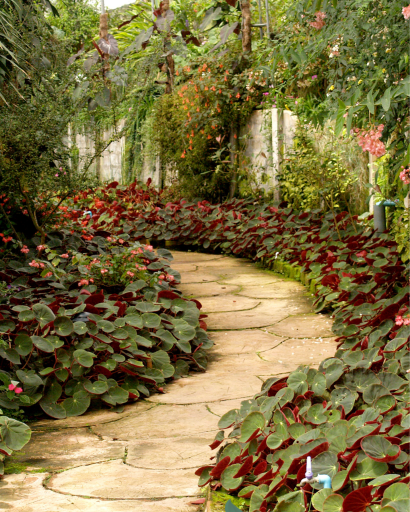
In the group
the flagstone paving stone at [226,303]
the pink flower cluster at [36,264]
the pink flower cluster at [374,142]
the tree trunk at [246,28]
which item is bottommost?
the flagstone paving stone at [226,303]

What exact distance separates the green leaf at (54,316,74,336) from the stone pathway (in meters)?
0.45

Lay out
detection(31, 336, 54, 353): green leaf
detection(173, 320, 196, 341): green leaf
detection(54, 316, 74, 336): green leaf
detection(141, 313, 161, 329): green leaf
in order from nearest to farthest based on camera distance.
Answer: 1. detection(31, 336, 54, 353): green leaf
2. detection(54, 316, 74, 336): green leaf
3. detection(141, 313, 161, 329): green leaf
4. detection(173, 320, 196, 341): green leaf

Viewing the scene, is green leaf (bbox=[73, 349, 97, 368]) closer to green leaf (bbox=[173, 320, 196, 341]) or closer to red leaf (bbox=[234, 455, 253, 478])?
green leaf (bbox=[173, 320, 196, 341])

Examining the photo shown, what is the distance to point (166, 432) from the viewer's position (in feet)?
8.95

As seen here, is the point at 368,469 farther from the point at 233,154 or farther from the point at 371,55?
the point at 233,154

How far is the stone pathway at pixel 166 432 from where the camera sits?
81.0 inches

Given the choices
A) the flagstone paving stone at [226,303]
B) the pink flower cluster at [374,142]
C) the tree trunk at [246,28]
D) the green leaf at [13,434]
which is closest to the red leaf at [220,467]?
the green leaf at [13,434]

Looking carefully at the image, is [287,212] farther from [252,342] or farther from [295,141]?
[252,342]

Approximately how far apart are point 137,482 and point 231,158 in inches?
290

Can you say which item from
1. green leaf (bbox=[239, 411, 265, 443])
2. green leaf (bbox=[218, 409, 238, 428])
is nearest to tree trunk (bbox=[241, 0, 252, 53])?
green leaf (bbox=[218, 409, 238, 428])

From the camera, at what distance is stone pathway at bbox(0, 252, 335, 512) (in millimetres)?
2057

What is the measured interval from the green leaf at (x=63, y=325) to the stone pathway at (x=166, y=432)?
1.46 feet

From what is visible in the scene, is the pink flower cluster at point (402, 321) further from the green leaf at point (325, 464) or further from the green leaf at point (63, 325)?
the green leaf at point (63, 325)

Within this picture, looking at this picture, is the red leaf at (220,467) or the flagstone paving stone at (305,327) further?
the flagstone paving stone at (305,327)
